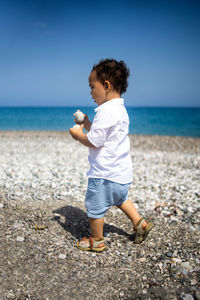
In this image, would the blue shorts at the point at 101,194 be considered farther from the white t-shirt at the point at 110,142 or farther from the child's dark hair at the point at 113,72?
the child's dark hair at the point at 113,72

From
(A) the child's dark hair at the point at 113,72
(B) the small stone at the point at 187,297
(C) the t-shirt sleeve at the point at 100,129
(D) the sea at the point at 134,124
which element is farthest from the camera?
(D) the sea at the point at 134,124

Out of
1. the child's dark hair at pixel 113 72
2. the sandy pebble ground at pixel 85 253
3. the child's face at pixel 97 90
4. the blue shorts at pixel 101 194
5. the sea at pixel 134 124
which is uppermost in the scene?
the child's dark hair at pixel 113 72

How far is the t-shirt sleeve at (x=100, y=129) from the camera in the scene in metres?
2.87

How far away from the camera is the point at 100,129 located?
9.39 feet

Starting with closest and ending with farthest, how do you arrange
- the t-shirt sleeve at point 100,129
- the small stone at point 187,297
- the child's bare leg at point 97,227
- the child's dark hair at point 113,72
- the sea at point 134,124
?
1. the small stone at point 187,297
2. the t-shirt sleeve at point 100,129
3. the child's dark hair at point 113,72
4. the child's bare leg at point 97,227
5. the sea at point 134,124

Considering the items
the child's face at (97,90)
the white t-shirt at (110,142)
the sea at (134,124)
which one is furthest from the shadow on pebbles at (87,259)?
the child's face at (97,90)

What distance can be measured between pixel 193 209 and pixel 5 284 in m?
3.43

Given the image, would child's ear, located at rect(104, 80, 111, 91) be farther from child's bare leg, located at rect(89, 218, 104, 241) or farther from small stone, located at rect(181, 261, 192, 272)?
small stone, located at rect(181, 261, 192, 272)

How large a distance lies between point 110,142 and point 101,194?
2.08 ft

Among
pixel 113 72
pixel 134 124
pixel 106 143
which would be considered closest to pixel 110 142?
pixel 106 143

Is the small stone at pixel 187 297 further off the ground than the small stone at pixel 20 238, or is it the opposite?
the small stone at pixel 20 238

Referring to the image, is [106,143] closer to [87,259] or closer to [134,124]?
[87,259]

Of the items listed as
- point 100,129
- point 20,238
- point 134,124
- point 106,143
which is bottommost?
point 134,124

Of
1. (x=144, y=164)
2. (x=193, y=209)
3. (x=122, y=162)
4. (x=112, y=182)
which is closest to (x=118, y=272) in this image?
(x=112, y=182)
